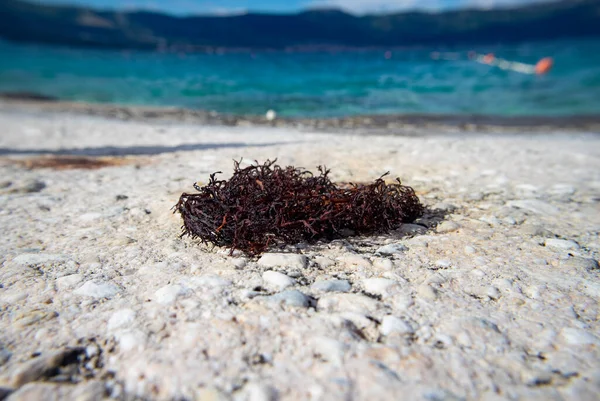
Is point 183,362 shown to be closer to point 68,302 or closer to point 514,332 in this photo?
point 68,302

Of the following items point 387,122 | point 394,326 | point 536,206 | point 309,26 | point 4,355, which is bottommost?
point 4,355

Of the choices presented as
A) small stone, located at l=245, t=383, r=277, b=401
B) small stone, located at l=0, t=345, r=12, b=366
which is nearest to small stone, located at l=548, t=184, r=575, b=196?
small stone, located at l=245, t=383, r=277, b=401

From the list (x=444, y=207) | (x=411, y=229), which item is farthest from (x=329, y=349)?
(x=444, y=207)

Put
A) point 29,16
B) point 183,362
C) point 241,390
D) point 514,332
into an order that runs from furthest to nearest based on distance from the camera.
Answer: point 29,16 → point 514,332 → point 183,362 → point 241,390

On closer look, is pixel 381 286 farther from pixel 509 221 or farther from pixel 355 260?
pixel 509 221

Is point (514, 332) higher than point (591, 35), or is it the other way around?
point (591, 35)

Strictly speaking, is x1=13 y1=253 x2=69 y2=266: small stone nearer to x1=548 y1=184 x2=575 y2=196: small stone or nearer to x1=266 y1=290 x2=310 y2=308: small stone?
x1=266 y1=290 x2=310 y2=308: small stone

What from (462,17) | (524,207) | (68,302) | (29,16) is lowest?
(68,302)

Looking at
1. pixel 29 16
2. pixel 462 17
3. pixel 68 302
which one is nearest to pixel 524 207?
pixel 68 302
